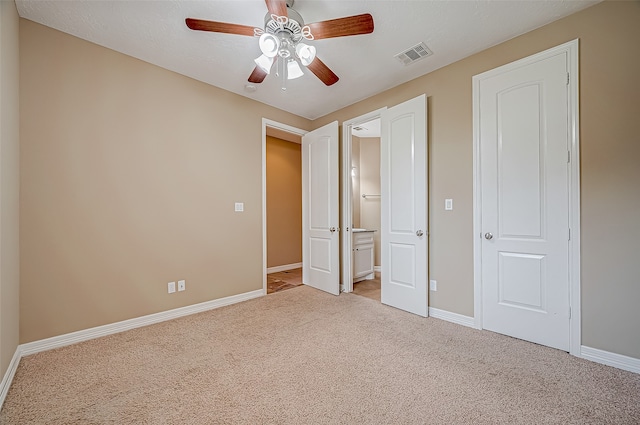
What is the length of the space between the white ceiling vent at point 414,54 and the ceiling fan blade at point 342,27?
1000 millimetres

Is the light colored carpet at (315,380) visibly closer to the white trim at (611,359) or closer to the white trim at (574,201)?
the white trim at (611,359)

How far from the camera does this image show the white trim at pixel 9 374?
1601mm

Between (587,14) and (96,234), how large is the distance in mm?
4530

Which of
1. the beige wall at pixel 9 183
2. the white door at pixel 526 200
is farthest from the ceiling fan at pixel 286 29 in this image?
the white door at pixel 526 200

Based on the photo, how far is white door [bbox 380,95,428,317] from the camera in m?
2.94

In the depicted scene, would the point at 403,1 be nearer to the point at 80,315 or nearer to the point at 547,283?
the point at 547,283

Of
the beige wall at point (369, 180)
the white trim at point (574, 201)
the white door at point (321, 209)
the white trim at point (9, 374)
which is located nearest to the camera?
the white trim at point (9, 374)

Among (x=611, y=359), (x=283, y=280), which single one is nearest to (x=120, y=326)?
(x=283, y=280)

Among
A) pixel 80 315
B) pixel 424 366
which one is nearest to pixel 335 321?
pixel 424 366

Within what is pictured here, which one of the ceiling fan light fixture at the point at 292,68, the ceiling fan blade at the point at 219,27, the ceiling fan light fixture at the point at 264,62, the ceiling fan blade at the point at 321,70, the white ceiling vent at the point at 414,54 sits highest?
the white ceiling vent at the point at 414,54

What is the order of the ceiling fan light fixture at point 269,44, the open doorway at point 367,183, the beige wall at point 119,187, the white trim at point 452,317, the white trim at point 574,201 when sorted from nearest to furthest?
1. the ceiling fan light fixture at point 269,44
2. the white trim at point 574,201
3. the beige wall at point 119,187
4. the white trim at point 452,317
5. the open doorway at point 367,183

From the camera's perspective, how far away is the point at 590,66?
2037mm

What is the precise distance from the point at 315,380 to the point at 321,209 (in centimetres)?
253

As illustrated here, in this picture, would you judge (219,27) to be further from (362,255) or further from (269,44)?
(362,255)
